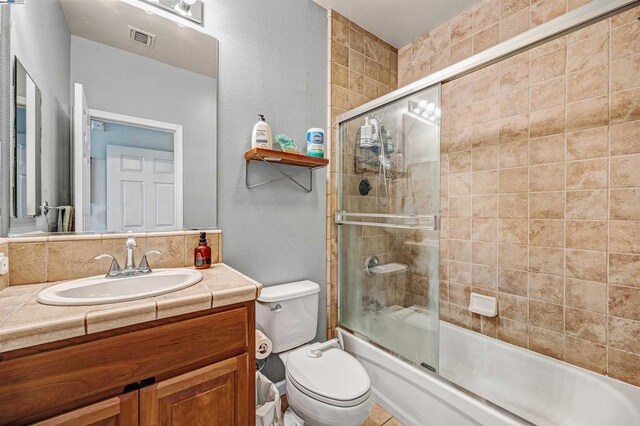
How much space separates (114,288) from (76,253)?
0.80 ft

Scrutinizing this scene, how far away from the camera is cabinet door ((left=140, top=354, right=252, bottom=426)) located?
34.7 inches

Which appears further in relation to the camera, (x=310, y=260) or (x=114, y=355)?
(x=310, y=260)

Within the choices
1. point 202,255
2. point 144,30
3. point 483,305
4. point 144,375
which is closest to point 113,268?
point 202,255

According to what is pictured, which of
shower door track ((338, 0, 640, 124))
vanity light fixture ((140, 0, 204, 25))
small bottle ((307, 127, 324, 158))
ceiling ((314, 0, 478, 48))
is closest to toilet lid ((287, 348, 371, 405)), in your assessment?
small bottle ((307, 127, 324, 158))

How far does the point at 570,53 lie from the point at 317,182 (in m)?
1.54

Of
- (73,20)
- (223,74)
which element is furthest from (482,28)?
(73,20)

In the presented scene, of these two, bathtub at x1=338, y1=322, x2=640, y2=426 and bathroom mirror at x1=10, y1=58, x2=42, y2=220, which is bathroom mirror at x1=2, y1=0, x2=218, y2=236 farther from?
bathtub at x1=338, y1=322, x2=640, y2=426

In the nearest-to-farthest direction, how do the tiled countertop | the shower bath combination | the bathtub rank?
the tiled countertop < the bathtub < the shower bath combination

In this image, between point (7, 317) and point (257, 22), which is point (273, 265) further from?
point (257, 22)

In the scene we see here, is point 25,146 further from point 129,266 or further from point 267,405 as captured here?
point 267,405

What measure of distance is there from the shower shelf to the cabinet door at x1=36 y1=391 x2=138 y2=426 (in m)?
1.09

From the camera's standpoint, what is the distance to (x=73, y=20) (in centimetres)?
122

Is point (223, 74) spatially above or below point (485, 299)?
above

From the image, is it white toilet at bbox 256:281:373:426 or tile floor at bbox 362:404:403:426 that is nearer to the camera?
white toilet at bbox 256:281:373:426
